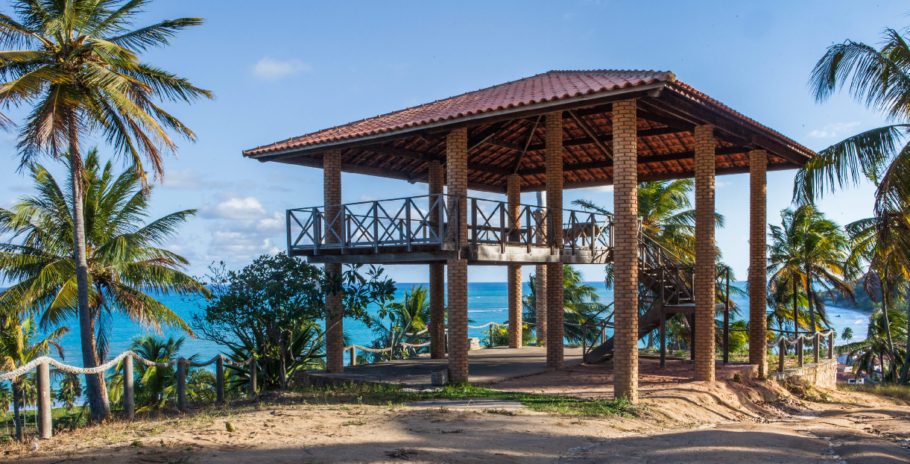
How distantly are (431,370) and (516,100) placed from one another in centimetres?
695

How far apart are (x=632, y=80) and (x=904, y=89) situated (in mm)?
7374

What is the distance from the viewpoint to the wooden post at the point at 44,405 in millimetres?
7703

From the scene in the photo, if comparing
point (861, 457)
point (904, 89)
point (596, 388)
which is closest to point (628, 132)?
point (596, 388)

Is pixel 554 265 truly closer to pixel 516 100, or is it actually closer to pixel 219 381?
pixel 516 100

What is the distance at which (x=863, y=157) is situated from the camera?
43.4 ft

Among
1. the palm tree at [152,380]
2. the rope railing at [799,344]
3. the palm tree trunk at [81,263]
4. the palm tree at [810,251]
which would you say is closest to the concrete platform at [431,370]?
the palm tree trunk at [81,263]

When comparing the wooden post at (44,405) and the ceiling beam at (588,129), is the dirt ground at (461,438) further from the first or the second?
the ceiling beam at (588,129)

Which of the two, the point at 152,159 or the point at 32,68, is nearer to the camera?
the point at 32,68

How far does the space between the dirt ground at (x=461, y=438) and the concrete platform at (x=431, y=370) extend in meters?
2.79

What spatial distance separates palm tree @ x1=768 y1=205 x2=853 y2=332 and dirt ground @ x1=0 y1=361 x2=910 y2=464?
50.6 ft

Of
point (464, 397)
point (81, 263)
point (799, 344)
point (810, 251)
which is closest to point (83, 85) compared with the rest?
point (81, 263)

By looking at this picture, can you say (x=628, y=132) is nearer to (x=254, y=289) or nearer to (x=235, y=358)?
(x=254, y=289)

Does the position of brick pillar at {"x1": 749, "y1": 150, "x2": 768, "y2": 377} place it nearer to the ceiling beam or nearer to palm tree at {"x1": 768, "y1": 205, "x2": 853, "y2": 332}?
the ceiling beam

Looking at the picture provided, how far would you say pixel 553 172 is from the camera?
15.4 metres
